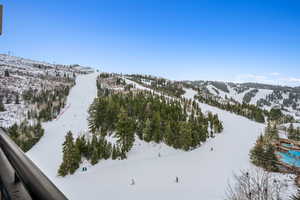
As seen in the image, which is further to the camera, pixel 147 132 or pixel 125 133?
pixel 147 132

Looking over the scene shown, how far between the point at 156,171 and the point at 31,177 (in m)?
21.9

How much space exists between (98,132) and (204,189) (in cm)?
2340

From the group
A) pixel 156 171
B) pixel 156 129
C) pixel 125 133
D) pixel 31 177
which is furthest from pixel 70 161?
pixel 31 177

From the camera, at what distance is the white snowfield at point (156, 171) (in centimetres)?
1638

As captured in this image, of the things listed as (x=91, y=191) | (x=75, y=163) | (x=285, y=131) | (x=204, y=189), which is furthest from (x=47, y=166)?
(x=285, y=131)

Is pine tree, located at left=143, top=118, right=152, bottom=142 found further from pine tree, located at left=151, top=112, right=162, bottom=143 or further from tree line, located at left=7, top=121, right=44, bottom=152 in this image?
tree line, located at left=7, top=121, right=44, bottom=152

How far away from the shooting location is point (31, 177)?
2.88 feet

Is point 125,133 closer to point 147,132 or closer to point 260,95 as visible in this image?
point 147,132

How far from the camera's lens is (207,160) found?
23844 millimetres

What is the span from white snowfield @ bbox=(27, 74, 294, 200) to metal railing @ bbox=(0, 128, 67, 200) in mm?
14025

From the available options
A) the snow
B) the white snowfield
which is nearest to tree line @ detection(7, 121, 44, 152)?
the white snowfield

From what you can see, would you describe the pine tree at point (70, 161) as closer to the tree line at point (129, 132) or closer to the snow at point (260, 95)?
the tree line at point (129, 132)

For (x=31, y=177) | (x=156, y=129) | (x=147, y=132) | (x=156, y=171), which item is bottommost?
(x=156, y=171)

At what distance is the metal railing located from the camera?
29.6 inches
